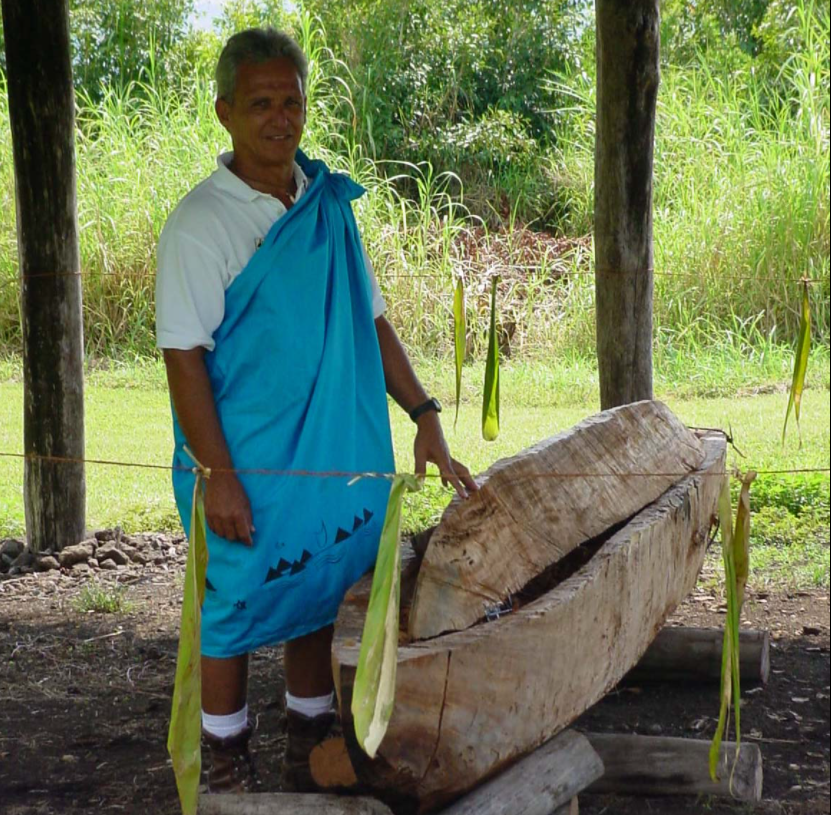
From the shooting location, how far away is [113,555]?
476 centimetres

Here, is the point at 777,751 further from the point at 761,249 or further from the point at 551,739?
the point at 761,249

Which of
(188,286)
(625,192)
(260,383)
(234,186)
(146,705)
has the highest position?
(625,192)

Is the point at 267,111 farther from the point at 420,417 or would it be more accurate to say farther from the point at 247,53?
the point at 420,417

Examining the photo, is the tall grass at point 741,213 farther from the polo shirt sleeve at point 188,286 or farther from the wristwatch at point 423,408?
the polo shirt sleeve at point 188,286

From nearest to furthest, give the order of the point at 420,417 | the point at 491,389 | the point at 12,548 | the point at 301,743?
the point at 301,743, the point at 420,417, the point at 491,389, the point at 12,548

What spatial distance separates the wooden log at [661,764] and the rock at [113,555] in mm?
2475

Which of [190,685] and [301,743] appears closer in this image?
[190,685]

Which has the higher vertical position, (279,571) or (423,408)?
(423,408)

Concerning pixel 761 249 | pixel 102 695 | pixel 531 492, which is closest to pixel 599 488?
pixel 531 492

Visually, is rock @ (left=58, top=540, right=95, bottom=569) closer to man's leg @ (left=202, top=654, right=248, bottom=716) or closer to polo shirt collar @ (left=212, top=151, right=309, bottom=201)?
man's leg @ (left=202, top=654, right=248, bottom=716)

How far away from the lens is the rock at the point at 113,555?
4.74m

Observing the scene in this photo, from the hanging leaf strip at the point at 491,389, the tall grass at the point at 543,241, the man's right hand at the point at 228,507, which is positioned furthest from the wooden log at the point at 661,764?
the tall grass at the point at 543,241

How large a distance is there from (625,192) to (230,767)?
2379 mm

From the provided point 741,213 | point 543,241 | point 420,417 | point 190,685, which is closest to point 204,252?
point 420,417
